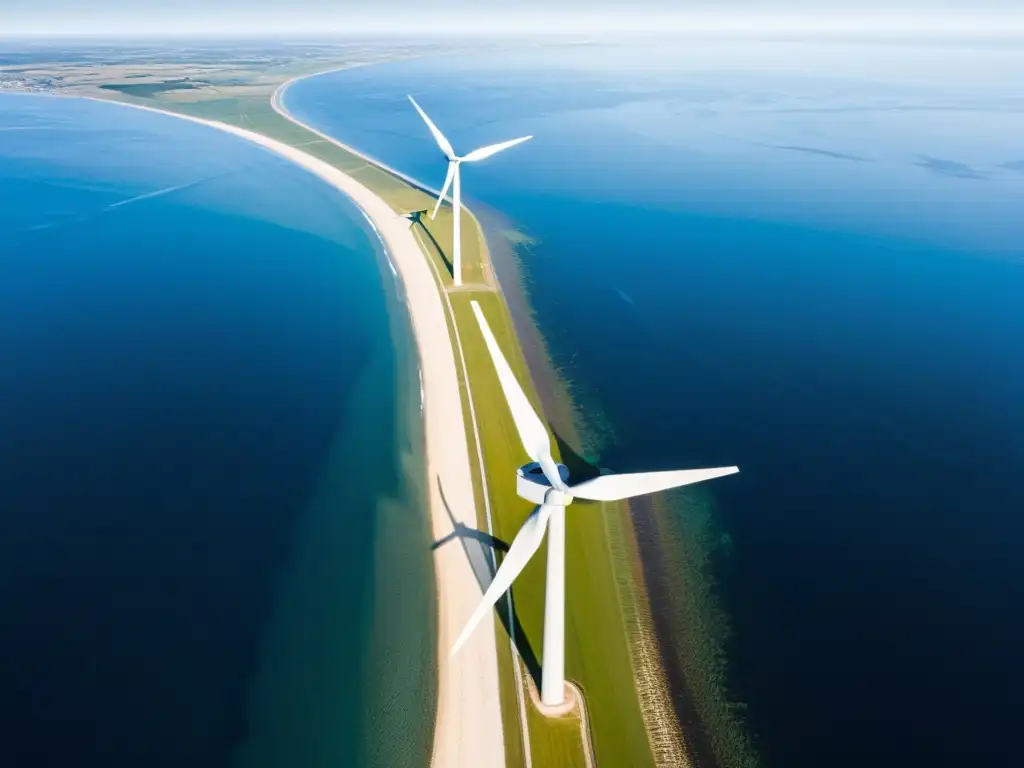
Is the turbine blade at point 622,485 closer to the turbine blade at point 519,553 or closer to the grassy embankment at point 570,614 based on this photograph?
the turbine blade at point 519,553

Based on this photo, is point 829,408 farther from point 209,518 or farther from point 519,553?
point 209,518

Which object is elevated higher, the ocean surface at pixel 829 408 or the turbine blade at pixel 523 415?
the turbine blade at pixel 523 415

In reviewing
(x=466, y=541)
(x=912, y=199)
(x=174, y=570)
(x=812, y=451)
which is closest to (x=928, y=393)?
(x=812, y=451)

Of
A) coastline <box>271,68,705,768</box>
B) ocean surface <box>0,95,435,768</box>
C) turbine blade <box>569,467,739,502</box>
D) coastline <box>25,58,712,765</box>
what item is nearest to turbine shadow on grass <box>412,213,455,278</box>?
coastline <box>25,58,712,765</box>

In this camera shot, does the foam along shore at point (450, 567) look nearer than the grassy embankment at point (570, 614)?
No

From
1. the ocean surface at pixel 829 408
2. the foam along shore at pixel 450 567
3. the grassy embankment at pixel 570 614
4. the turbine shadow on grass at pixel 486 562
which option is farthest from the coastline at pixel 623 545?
the foam along shore at pixel 450 567

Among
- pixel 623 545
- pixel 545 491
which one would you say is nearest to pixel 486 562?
pixel 623 545

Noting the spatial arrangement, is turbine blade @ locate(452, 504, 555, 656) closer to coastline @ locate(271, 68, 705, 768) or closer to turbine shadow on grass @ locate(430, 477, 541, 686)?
turbine shadow on grass @ locate(430, 477, 541, 686)
